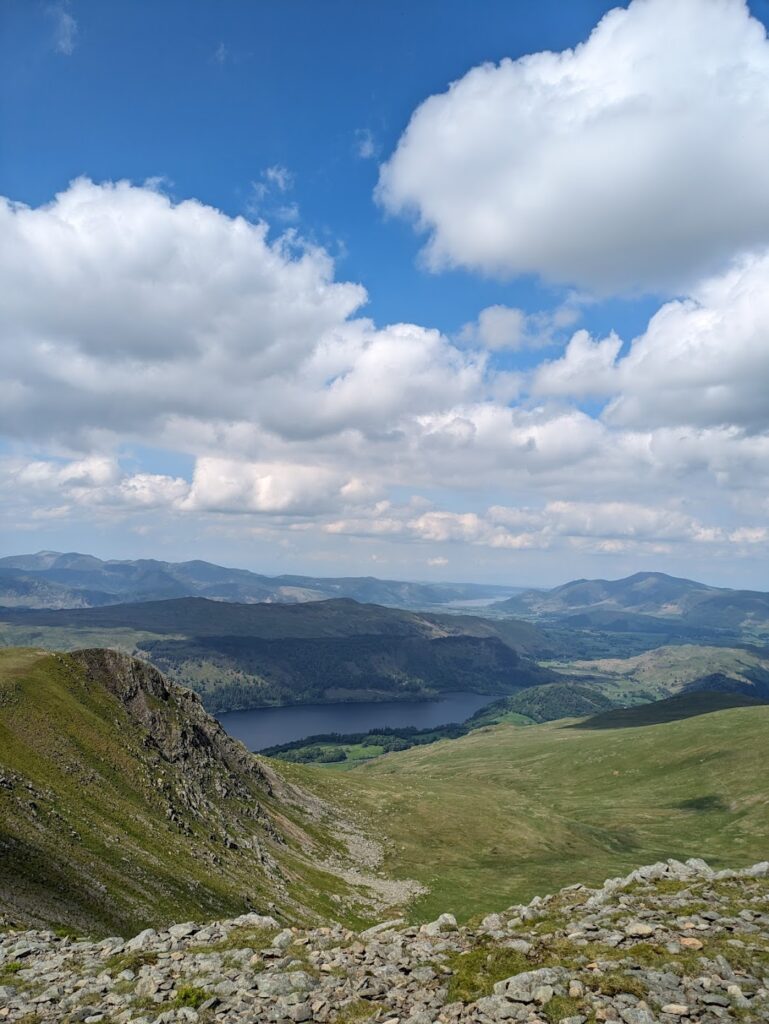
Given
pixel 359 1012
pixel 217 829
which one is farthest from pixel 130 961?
pixel 217 829

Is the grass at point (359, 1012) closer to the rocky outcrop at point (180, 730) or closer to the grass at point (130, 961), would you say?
the grass at point (130, 961)

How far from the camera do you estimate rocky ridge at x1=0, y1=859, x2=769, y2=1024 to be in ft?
60.3

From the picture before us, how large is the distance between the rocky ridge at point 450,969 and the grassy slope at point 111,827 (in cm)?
1971

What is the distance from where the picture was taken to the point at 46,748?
79.0 m

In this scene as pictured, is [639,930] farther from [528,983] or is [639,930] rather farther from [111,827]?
[111,827]

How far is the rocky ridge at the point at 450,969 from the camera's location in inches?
723

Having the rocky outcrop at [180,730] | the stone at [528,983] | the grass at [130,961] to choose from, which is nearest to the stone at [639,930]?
the stone at [528,983]

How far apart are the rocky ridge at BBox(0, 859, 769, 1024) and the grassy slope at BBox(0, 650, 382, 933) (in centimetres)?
1971

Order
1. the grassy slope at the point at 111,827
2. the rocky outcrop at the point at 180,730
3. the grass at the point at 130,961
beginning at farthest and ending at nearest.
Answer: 1. the rocky outcrop at the point at 180,730
2. the grassy slope at the point at 111,827
3. the grass at the point at 130,961

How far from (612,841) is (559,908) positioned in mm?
152002

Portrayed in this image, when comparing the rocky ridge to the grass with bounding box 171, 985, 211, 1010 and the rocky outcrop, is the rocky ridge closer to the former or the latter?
the grass with bounding box 171, 985, 211, 1010

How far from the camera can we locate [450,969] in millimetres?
21969

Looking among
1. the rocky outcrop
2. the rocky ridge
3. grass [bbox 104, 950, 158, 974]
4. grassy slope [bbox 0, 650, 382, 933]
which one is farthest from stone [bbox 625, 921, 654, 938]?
the rocky outcrop

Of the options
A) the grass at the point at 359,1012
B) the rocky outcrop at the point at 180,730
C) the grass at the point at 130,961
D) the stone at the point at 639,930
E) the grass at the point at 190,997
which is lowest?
the rocky outcrop at the point at 180,730
